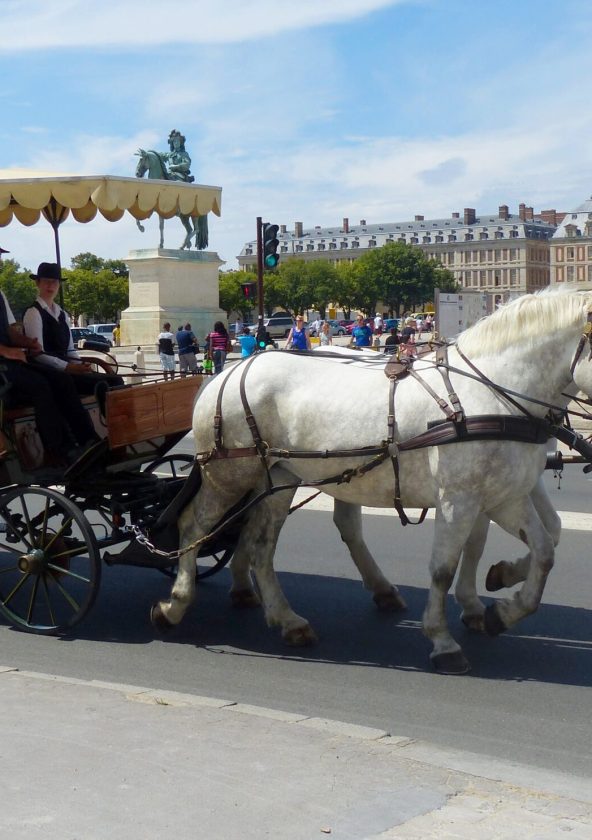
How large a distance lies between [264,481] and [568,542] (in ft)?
11.8

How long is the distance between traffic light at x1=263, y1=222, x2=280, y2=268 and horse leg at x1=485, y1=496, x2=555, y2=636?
16770 millimetres

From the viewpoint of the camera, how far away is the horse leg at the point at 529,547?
20.0 feet

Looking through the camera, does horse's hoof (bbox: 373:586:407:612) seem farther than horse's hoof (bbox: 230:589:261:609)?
No

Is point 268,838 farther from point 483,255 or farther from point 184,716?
point 483,255

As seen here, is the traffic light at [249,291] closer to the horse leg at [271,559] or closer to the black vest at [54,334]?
the black vest at [54,334]

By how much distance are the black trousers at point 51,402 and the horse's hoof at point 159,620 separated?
4.19 feet

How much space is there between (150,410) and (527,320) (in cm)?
257

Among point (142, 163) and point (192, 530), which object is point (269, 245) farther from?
point (142, 163)

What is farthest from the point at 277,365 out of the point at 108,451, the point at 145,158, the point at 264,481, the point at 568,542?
the point at 145,158

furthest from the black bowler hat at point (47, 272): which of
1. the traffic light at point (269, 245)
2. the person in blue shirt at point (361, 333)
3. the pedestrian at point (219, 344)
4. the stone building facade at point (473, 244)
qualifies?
the stone building facade at point (473, 244)

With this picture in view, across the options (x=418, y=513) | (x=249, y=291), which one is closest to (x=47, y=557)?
(x=418, y=513)

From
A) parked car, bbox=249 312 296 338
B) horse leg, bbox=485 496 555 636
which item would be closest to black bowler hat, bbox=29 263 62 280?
horse leg, bbox=485 496 555 636

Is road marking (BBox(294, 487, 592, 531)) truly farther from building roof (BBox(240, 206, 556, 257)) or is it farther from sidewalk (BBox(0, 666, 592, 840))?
building roof (BBox(240, 206, 556, 257))

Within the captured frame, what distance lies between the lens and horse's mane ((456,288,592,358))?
5945mm
